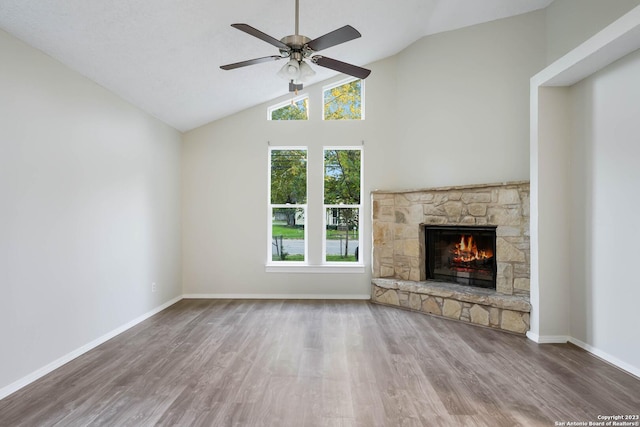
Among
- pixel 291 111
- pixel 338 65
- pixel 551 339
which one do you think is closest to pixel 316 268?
pixel 291 111

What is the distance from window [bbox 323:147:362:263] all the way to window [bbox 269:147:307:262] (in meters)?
0.39

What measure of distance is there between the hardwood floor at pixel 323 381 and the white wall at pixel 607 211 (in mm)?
324

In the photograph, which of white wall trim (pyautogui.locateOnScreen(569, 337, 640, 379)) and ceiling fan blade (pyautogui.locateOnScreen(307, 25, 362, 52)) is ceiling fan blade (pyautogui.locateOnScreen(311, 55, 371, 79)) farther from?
white wall trim (pyautogui.locateOnScreen(569, 337, 640, 379))

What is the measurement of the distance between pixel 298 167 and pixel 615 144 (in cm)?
387

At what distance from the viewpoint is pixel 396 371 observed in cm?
289

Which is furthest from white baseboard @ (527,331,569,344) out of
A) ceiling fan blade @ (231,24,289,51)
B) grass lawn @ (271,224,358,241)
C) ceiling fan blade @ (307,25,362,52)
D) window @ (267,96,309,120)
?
window @ (267,96,309,120)

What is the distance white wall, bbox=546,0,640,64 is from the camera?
285 cm

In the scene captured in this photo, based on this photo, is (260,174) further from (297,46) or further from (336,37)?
(336,37)

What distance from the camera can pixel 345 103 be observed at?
18.1 feet

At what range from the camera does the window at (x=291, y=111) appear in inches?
217

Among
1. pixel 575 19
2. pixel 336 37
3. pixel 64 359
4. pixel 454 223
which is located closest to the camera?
pixel 336 37

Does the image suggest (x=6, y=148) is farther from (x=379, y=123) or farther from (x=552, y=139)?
(x=552, y=139)

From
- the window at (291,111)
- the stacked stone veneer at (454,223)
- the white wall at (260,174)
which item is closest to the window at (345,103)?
the white wall at (260,174)

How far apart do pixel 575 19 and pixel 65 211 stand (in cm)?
517
